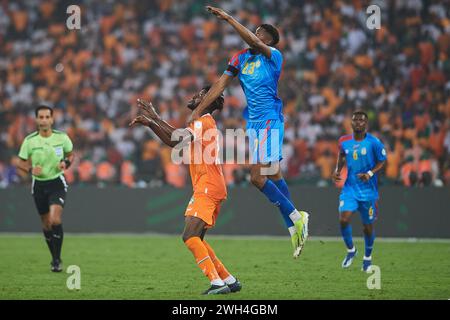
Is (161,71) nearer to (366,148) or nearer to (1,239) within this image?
(1,239)

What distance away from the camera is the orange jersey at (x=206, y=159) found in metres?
11.1

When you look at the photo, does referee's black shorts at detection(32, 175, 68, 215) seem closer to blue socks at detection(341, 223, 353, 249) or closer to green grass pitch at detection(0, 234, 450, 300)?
green grass pitch at detection(0, 234, 450, 300)

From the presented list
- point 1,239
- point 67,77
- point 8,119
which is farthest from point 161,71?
point 1,239

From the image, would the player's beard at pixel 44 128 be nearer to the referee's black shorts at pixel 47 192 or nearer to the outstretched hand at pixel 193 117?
the referee's black shorts at pixel 47 192

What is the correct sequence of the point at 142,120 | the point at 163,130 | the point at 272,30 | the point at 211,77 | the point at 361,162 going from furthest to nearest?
the point at 211,77, the point at 361,162, the point at 272,30, the point at 163,130, the point at 142,120

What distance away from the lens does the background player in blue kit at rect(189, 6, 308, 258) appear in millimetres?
11703

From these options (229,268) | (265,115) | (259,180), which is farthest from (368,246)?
(265,115)

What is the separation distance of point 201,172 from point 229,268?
4131 millimetres

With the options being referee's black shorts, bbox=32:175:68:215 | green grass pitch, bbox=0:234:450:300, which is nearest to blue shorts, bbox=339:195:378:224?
green grass pitch, bbox=0:234:450:300

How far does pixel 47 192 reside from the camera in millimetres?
15062

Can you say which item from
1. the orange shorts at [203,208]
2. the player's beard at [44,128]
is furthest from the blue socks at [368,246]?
the player's beard at [44,128]

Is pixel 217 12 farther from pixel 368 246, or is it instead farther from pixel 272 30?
pixel 368 246
